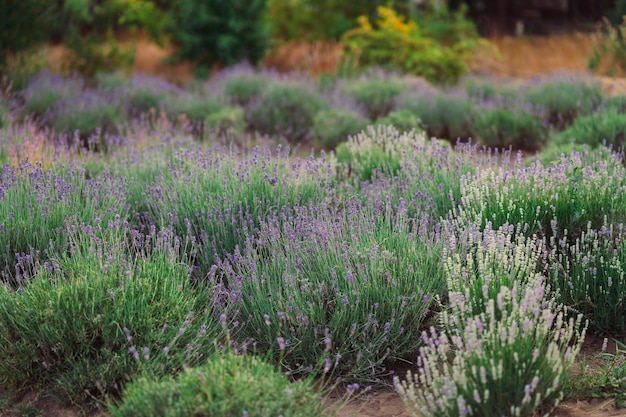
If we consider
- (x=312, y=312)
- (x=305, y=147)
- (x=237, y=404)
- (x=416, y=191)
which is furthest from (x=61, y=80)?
(x=237, y=404)

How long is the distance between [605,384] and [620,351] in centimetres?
39

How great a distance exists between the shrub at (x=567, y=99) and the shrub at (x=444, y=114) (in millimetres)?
871

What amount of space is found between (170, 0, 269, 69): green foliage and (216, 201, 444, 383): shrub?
29.1 feet

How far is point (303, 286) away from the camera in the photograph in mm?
3844

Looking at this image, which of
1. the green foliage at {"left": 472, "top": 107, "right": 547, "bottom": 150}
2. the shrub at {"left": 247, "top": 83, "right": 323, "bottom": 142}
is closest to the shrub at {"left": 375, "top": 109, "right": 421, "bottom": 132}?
the green foliage at {"left": 472, "top": 107, "right": 547, "bottom": 150}

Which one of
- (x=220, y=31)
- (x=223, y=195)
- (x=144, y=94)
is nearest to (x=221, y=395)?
(x=223, y=195)

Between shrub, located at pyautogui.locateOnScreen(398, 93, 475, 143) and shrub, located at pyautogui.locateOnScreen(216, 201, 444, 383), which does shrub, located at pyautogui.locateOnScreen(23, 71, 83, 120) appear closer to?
shrub, located at pyautogui.locateOnScreen(398, 93, 475, 143)

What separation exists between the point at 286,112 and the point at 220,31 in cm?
396

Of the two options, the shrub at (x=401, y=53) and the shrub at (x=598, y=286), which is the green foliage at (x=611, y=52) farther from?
the shrub at (x=598, y=286)

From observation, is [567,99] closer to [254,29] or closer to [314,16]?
[254,29]

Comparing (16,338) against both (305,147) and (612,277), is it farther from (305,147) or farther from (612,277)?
(305,147)

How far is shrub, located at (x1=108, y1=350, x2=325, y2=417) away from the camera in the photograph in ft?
9.67

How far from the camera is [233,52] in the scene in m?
12.9

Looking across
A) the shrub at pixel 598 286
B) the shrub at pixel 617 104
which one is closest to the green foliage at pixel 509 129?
the shrub at pixel 617 104
